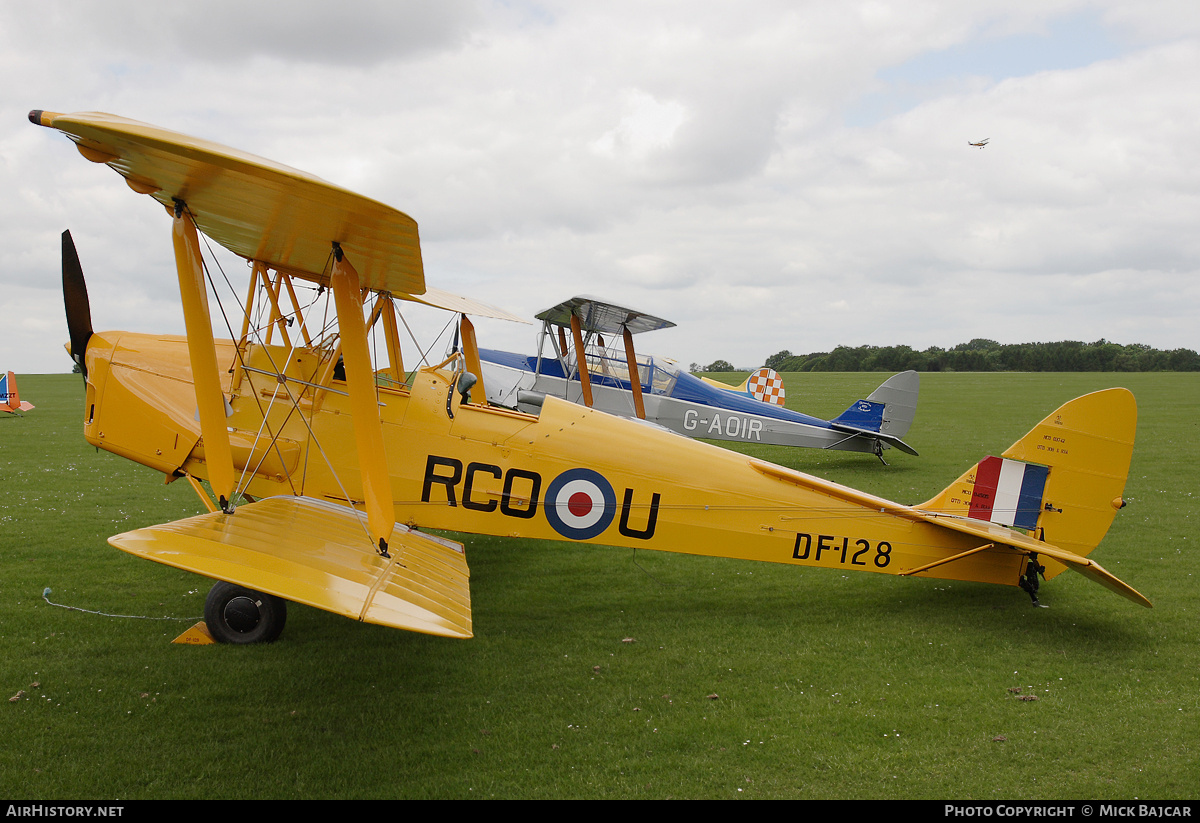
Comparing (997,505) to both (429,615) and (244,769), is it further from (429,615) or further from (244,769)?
(244,769)

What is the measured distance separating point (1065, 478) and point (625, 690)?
3690 millimetres

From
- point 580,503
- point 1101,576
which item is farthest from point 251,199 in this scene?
point 1101,576

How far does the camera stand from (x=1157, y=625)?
203 inches

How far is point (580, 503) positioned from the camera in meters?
5.23

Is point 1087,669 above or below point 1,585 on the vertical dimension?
above

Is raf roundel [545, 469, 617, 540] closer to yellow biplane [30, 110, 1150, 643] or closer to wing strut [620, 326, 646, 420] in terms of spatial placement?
yellow biplane [30, 110, 1150, 643]

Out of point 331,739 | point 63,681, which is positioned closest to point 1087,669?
point 331,739

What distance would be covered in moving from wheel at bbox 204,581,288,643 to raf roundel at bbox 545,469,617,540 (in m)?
1.90

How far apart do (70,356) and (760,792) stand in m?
5.57

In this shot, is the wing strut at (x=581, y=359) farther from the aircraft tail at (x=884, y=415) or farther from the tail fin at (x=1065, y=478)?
the tail fin at (x=1065, y=478)

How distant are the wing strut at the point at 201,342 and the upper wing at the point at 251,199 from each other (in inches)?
9.1

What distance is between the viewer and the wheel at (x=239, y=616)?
4594mm
